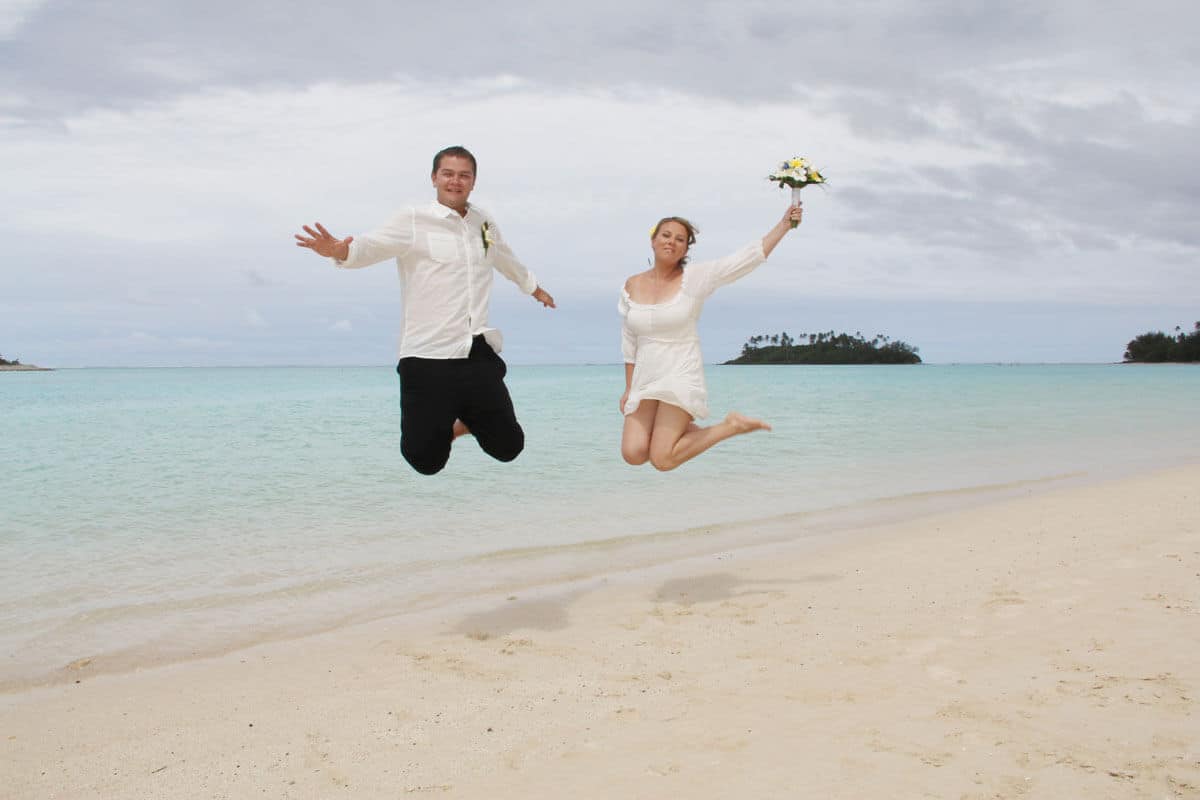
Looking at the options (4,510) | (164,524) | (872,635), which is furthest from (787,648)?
(4,510)

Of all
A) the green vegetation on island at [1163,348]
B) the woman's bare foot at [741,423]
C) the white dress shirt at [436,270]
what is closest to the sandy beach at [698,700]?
the woman's bare foot at [741,423]

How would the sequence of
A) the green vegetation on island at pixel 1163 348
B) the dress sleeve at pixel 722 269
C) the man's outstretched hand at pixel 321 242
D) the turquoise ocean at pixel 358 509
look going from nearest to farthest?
the man's outstretched hand at pixel 321 242
the dress sleeve at pixel 722 269
the turquoise ocean at pixel 358 509
the green vegetation on island at pixel 1163 348

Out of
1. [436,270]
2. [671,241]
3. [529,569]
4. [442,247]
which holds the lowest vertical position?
[529,569]

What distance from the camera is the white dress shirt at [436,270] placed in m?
5.36

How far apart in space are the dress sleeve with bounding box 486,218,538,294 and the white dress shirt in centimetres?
10

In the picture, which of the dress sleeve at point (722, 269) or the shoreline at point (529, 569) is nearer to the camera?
the shoreline at point (529, 569)

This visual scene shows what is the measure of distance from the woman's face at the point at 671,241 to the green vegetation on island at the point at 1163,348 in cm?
14622

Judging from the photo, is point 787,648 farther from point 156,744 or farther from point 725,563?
point 156,744

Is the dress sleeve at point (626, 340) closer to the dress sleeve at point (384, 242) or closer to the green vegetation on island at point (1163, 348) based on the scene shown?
the dress sleeve at point (384, 242)

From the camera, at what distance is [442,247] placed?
5.42 m

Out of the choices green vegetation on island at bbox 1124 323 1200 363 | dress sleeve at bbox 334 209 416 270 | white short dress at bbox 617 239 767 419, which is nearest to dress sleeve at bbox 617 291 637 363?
white short dress at bbox 617 239 767 419

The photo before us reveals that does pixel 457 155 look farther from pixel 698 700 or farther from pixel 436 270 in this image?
pixel 698 700

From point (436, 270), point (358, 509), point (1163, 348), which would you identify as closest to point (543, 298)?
point (436, 270)

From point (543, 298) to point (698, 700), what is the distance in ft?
10.0
